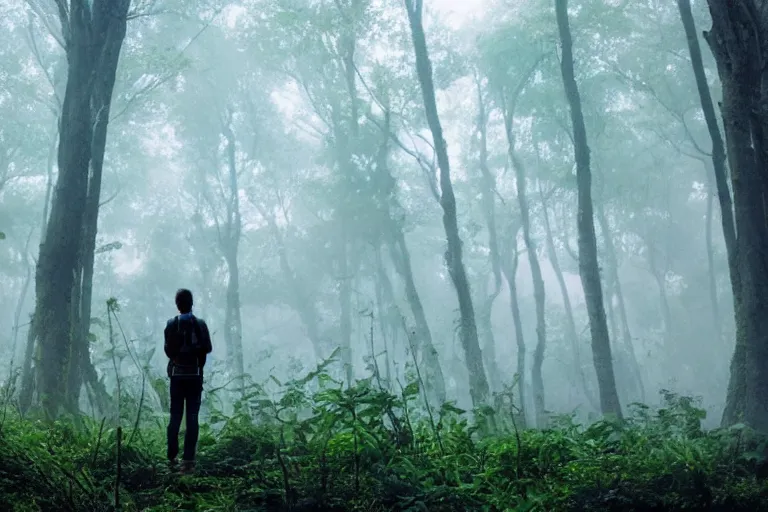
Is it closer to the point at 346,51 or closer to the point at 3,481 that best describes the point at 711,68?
the point at 346,51

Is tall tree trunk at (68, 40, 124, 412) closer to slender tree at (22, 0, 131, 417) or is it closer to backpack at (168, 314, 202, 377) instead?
slender tree at (22, 0, 131, 417)

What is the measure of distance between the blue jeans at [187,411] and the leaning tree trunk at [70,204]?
12.7 feet

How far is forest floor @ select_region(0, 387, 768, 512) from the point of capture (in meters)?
3.80

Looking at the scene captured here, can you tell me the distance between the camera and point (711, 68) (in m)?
29.5

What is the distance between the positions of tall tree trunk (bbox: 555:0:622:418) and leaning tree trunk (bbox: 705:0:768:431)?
16.9 feet

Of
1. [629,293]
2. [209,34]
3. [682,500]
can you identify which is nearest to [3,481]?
[682,500]

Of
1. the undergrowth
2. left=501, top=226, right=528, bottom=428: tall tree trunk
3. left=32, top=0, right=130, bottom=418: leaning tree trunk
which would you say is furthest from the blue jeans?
left=501, top=226, right=528, bottom=428: tall tree trunk

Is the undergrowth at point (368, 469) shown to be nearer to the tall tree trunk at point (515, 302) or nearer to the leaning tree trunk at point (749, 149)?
the leaning tree trunk at point (749, 149)

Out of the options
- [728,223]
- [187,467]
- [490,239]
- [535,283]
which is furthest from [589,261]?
[490,239]

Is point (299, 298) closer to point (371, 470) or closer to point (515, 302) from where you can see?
point (515, 302)

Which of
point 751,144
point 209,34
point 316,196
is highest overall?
point 209,34

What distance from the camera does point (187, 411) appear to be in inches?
191

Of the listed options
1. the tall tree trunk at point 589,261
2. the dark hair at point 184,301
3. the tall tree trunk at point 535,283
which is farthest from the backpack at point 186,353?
the tall tree trunk at point 535,283

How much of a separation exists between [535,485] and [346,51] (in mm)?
20940
